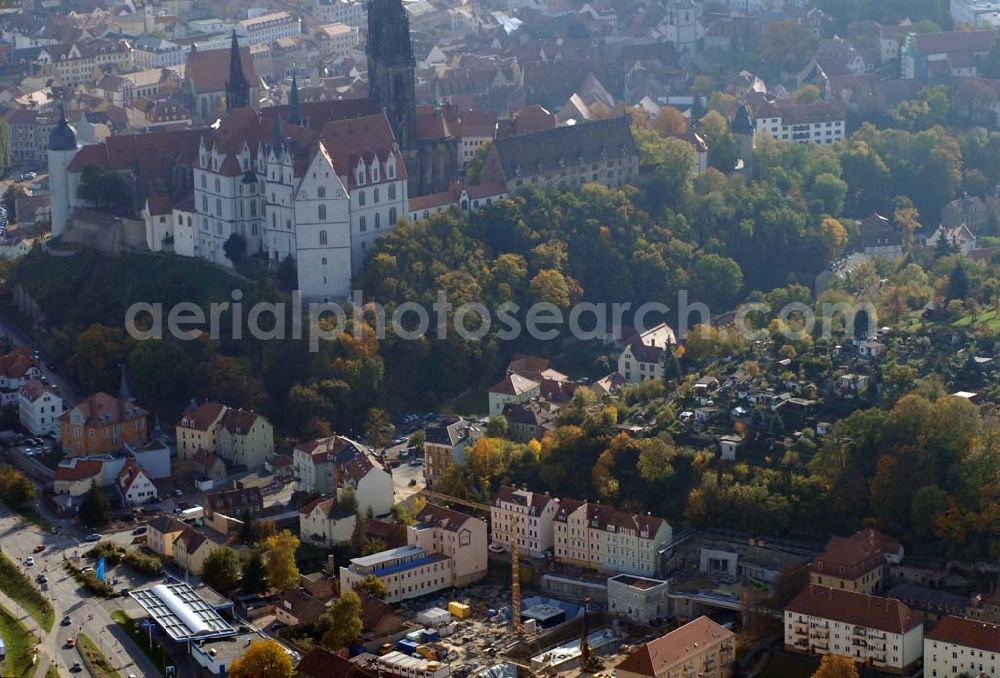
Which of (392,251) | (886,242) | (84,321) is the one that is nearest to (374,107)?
(392,251)

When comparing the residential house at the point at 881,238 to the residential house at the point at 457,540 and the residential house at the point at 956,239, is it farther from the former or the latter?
the residential house at the point at 457,540

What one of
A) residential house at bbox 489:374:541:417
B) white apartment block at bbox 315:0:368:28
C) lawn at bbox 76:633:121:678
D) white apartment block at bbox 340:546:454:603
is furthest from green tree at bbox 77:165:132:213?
white apartment block at bbox 315:0:368:28

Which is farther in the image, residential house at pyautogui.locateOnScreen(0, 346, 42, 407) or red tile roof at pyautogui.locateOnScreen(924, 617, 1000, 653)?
residential house at pyautogui.locateOnScreen(0, 346, 42, 407)

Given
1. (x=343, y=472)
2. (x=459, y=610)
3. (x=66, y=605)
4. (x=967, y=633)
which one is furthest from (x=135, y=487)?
(x=967, y=633)

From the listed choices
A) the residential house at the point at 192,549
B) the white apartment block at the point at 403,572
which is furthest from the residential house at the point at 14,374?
the white apartment block at the point at 403,572

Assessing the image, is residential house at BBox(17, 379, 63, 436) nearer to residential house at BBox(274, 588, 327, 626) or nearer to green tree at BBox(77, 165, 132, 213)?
green tree at BBox(77, 165, 132, 213)

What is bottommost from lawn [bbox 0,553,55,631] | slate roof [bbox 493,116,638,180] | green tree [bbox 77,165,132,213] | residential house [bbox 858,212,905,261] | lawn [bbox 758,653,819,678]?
lawn [bbox 758,653,819,678]
